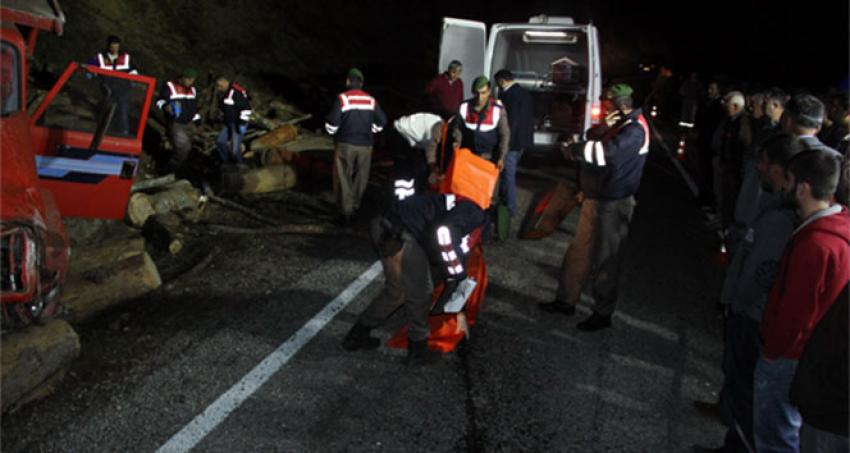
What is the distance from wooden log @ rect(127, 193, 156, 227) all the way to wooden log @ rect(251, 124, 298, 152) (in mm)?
3619

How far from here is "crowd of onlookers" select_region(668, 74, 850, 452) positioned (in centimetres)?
259

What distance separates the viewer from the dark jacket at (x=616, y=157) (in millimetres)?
5375

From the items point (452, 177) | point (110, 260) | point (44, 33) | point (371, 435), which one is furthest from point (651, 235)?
point (44, 33)

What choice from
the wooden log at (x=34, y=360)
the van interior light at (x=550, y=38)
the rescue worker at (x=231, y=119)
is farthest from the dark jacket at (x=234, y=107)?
the wooden log at (x=34, y=360)

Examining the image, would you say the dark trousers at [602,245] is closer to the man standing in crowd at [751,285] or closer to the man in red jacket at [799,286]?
the man standing in crowd at [751,285]

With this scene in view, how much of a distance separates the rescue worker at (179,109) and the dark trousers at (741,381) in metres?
8.43

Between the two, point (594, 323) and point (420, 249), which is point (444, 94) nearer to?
point (594, 323)

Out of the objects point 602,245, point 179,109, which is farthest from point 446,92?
point 602,245

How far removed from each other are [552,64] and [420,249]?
8442 millimetres

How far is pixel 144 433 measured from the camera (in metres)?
4.07

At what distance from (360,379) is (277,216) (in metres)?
4.56

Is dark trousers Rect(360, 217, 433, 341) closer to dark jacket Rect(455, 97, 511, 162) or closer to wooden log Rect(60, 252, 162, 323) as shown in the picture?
wooden log Rect(60, 252, 162, 323)

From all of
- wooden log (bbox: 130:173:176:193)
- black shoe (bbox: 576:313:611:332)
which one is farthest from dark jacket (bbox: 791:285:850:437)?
wooden log (bbox: 130:173:176:193)

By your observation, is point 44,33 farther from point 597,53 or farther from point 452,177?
point 452,177
